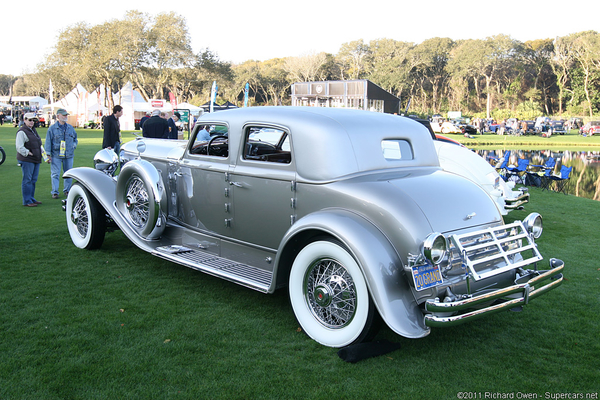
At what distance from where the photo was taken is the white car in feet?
27.7

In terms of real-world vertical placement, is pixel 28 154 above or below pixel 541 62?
below

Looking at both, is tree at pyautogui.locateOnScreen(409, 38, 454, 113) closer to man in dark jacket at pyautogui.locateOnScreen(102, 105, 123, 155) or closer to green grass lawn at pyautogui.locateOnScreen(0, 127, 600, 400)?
man in dark jacket at pyautogui.locateOnScreen(102, 105, 123, 155)

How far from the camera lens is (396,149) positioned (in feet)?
14.3

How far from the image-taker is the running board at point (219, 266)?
13.4 feet

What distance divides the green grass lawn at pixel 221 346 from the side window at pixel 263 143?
1448mm

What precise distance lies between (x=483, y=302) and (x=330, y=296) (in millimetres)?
1123

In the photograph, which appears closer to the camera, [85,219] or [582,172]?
[85,219]

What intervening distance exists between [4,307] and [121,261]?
157cm

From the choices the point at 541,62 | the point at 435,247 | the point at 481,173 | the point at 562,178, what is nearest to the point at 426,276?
the point at 435,247

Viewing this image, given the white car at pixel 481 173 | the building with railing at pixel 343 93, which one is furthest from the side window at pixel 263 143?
the building with railing at pixel 343 93

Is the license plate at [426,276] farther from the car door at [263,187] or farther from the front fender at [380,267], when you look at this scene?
the car door at [263,187]

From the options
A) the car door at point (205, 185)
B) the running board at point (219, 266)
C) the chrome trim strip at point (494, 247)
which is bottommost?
the running board at point (219, 266)

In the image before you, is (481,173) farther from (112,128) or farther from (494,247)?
(112,128)

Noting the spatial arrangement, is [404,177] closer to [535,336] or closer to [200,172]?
[535,336]
